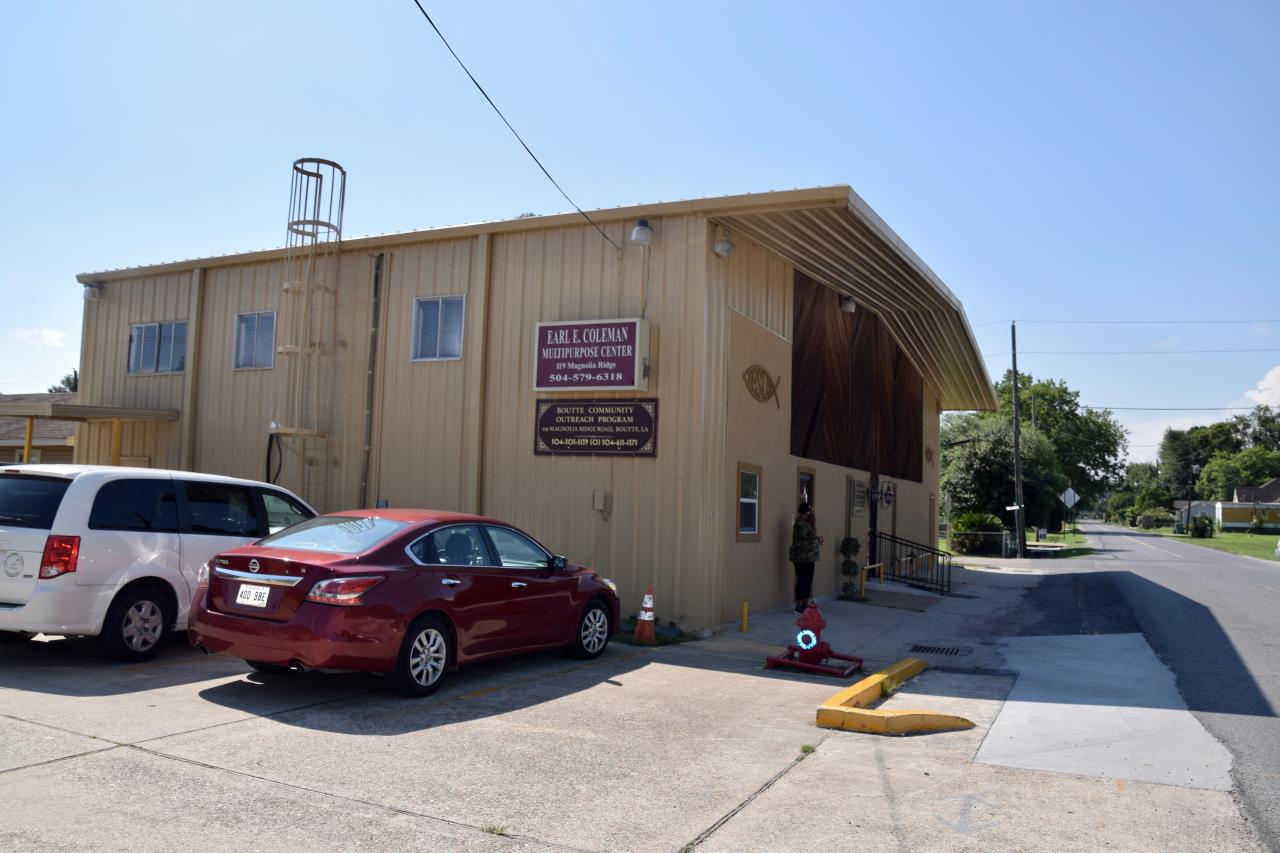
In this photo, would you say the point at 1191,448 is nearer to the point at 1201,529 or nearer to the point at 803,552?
the point at 1201,529

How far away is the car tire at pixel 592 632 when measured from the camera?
9.37 m

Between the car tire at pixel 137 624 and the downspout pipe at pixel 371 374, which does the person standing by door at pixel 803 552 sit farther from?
the car tire at pixel 137 624

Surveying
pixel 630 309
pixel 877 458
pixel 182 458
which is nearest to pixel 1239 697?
pixel 630 309

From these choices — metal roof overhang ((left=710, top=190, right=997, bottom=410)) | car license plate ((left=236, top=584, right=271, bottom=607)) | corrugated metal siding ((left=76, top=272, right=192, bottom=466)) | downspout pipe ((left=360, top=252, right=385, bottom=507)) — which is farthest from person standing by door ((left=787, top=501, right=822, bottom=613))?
corrugated metal siding ((left=76, top=272, right=192, bottom=466))

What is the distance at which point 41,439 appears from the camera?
19562 millimetres

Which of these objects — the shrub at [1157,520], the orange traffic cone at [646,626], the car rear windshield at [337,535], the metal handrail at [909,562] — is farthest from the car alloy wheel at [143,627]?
the shrub at [1157,520]

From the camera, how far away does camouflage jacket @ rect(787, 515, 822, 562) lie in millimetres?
14188

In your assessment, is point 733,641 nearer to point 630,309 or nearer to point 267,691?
point 630,309

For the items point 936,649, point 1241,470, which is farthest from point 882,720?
point 1241,470

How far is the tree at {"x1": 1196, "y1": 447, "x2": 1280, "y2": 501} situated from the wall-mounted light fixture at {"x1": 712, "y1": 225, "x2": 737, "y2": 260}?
410ft

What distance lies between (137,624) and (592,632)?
4202 millimetres

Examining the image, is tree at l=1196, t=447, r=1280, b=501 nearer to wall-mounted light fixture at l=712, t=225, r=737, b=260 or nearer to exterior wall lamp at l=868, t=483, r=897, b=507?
exterior wall lamp at l=868, t=483, r=897, b=507

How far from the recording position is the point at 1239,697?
8.36 meters

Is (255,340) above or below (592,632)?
above
